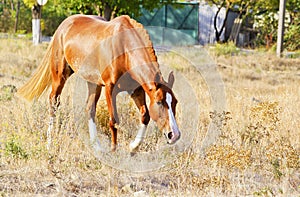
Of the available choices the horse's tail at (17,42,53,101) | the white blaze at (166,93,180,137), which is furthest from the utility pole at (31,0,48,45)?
the white blaze at (166,93,180,137)

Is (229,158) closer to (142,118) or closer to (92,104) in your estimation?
(142,118)

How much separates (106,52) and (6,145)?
1.47m

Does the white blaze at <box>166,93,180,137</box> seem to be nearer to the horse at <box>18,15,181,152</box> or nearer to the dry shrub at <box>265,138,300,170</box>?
the horse at <box>18,15,181,152</box>

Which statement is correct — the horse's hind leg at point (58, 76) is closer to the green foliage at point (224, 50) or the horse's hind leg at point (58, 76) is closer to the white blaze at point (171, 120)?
the white blaze at point (171, 120)

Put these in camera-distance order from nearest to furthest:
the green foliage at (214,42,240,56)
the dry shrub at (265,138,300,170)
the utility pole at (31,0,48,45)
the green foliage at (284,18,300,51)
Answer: the dry shrub at (265,138,300,170) → the green foliage at (214,42,240,56) → the utility pole at (31,0,48,45) → the green foliage at (284,18,300,51)

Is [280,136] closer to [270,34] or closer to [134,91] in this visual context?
[134,91]

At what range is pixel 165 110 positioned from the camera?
509cm

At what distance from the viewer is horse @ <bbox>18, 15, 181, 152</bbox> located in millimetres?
5215

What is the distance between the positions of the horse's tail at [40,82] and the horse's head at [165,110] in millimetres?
2724

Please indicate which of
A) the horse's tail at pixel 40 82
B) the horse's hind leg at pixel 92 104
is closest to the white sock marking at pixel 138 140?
the horse's hind leg at pixel 92 104

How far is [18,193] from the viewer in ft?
15.3

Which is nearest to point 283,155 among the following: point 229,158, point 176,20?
point 229,158

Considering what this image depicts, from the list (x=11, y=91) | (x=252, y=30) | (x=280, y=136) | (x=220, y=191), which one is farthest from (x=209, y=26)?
(x=220, y=191)

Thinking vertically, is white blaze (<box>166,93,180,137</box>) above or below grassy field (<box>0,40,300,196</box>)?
above
